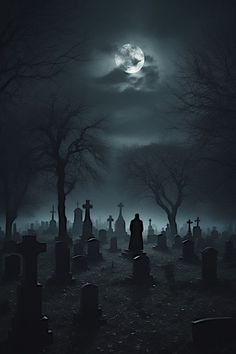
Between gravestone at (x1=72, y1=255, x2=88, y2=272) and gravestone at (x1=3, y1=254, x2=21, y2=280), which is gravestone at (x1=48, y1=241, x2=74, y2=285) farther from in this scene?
gravestone at (x1=72, y1=255, x2=88, y2=272)

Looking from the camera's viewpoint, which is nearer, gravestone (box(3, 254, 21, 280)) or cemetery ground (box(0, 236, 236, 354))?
cemetery ground (box(0, 236, 236, 354))

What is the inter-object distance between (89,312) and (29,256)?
2.12 metres

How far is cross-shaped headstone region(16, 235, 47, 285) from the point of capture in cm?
779

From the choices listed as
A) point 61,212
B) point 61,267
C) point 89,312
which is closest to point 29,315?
point 89,312

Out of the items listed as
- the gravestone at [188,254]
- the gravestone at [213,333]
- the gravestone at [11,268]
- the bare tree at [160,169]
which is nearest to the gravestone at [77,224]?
the bare tree at [160,169]

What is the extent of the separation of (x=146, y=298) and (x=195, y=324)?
3874 millimetres

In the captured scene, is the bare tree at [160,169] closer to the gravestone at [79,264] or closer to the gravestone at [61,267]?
the gravestone at [79,264]

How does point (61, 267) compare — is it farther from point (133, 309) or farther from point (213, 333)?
point (213, 333)

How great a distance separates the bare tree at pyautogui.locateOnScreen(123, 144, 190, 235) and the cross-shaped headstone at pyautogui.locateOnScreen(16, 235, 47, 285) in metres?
25.0

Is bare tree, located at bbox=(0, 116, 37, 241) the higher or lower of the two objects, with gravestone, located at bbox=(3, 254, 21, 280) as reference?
higher

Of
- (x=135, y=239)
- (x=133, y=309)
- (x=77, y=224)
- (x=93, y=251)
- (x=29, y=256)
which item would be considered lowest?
(x=133, y=309)

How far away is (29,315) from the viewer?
7.43 m

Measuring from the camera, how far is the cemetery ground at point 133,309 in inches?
277

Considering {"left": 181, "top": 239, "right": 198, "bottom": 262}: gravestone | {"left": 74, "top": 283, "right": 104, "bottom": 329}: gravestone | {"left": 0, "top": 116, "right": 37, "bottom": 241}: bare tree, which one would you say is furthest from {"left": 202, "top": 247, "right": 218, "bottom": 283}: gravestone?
{"left": 0, "top": 116, "right": 37, "bottom": 241}: bare tree
